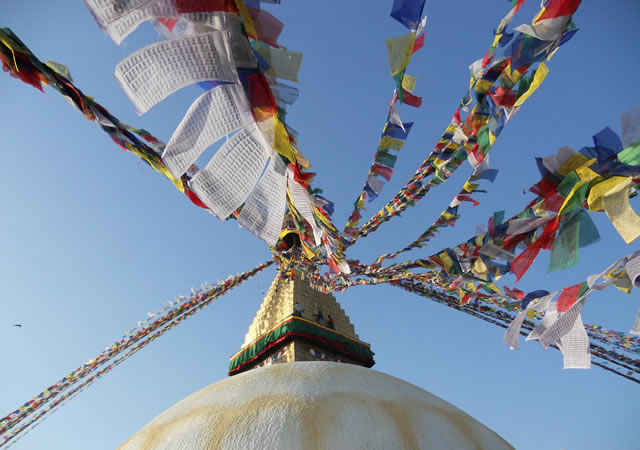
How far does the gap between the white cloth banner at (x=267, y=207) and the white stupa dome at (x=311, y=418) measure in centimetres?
109

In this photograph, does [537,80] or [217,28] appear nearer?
[217,28]

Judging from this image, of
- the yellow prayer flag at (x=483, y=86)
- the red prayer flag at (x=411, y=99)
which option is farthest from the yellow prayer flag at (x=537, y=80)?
the red prayer flag at (x=411, y=99)

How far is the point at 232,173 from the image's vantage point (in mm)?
2559

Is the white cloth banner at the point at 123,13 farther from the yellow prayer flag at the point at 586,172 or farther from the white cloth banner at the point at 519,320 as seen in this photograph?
the white cloth banner at the point at 519,320

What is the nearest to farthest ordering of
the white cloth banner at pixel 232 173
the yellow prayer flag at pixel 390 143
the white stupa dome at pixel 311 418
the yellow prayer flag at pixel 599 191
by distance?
the white stupa dome at pixel 311 418 → the yellow prayer flag at pixel 599 191 → the white cloth banner at pixel 232 173 → the yellow prayer flag at pixel 390 143

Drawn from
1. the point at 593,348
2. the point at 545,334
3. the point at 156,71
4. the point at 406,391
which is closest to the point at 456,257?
the point at 545,334

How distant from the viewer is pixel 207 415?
1.84 m

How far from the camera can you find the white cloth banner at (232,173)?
2498mm

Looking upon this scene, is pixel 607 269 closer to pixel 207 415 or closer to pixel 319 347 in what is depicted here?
pixel 207 415

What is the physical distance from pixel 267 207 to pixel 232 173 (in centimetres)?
39

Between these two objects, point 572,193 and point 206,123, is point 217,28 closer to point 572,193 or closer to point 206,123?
point 206,123

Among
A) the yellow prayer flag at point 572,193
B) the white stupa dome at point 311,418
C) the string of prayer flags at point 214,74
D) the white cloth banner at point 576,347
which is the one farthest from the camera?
the white cloth banner at point 576,347

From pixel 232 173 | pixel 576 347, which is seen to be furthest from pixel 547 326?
pixel 232 173

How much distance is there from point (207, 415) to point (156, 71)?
189cm
